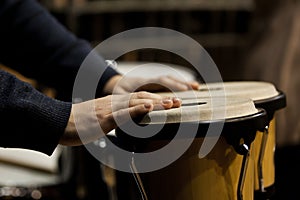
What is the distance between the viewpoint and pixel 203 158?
1104mm

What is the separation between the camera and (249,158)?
116cm

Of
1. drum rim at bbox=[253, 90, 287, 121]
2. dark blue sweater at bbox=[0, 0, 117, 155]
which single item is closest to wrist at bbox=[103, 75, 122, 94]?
dark blue sweater at bbox=[0, 0, 117, 155]

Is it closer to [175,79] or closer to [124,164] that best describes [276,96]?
[175,79]

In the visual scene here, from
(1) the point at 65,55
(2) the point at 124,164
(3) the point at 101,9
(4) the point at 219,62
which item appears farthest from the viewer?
(4) the point at 219,62

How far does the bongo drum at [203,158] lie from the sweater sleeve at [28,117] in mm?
125

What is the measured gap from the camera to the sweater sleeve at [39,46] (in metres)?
1.69

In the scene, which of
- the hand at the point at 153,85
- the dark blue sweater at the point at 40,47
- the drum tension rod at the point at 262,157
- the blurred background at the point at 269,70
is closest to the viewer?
the drum tension rod at the point at 262,157

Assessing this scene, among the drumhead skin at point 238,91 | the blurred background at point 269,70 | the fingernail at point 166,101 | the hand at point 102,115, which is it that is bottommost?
the blurred background at point 269,70

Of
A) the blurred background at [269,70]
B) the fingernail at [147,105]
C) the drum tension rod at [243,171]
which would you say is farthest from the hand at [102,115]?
the blurred background at [269,70]

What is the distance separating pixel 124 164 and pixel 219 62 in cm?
300

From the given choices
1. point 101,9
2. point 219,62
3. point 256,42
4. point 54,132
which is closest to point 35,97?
point 54,132

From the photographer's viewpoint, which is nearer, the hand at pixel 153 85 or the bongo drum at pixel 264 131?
the bongo drum at pixel 264 131

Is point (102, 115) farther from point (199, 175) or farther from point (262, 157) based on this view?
point (262, 157)

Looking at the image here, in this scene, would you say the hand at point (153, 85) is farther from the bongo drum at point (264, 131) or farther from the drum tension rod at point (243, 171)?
the drum tension rod at point (243, 171)
